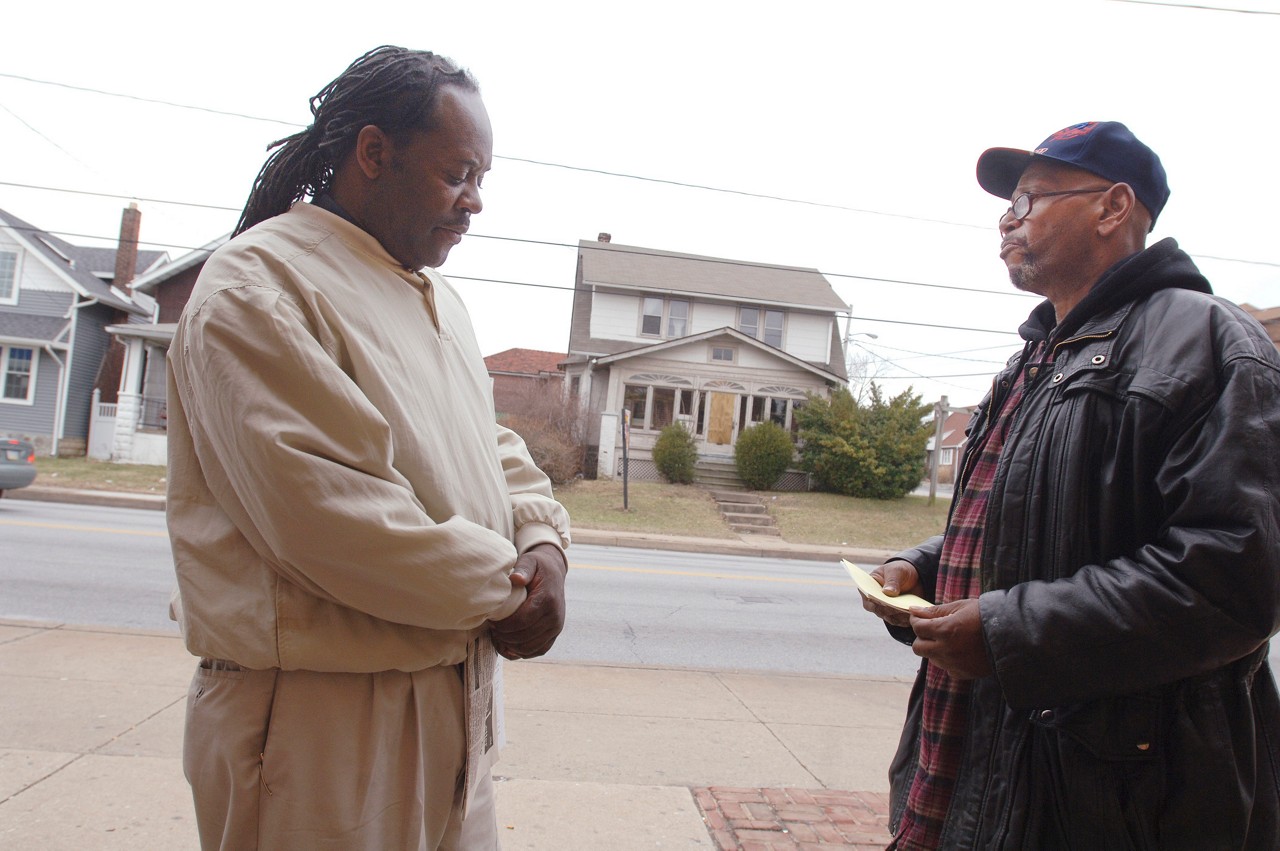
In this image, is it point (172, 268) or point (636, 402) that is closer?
point (172, 268)

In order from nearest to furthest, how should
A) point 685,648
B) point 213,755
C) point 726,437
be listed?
point 213,755 < point 685,648 < point 726,437

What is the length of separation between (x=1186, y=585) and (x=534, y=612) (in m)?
1.17

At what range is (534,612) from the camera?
69.5 inches

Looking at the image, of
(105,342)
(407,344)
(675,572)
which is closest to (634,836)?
(407,344)

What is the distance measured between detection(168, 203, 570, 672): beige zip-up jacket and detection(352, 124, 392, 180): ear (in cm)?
16

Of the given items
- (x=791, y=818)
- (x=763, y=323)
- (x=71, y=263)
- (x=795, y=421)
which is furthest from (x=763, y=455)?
(x=71, y=263)

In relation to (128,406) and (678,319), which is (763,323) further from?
(128,406)

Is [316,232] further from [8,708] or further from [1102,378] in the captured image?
[8,708]

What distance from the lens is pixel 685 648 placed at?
7383mm

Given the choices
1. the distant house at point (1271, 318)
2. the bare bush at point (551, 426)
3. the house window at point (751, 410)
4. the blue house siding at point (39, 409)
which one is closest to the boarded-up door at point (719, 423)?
the house window at point (751, 410)

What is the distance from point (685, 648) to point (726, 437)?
1805 centimetres

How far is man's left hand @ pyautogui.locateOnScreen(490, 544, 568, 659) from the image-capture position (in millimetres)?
Answer: 1760

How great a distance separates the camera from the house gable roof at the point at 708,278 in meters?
26.8

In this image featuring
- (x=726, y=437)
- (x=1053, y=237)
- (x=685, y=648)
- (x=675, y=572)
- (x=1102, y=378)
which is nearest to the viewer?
(x=1102, y=378)
